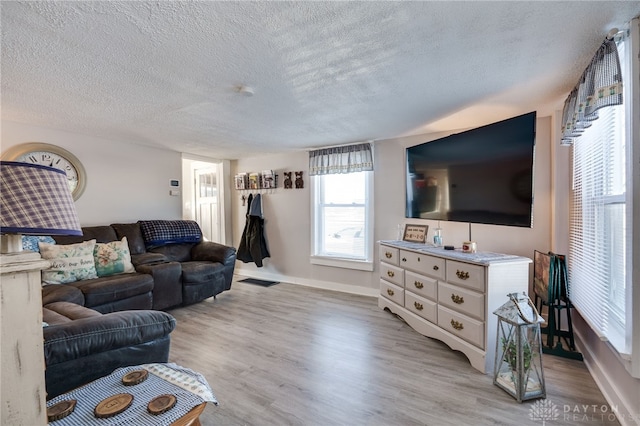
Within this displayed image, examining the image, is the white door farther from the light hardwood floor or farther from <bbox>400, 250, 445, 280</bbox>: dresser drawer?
<bbox>400, 250, 445, 280</bbox>: dresser drawer

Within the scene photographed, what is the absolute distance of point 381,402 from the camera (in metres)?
1.72

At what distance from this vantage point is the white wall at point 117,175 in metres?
3.14

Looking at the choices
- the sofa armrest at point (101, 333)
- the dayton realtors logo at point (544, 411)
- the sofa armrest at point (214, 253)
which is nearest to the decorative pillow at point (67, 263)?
the sofa armrest at point (214, 253)

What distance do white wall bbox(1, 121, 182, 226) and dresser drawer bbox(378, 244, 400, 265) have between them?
10.3ft

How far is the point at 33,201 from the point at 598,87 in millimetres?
2535

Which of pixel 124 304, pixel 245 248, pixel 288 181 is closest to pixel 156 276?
pixel 124 304

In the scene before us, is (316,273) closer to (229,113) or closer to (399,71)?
(229,113)

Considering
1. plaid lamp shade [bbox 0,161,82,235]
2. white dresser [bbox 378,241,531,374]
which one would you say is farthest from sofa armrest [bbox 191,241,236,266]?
plaid lamp shade [bbox 0,161,82,235]

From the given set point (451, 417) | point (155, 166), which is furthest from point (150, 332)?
point (155, 166)

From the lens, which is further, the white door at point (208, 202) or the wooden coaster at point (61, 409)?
the white door at point (208, 202)

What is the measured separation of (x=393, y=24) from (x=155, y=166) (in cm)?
385

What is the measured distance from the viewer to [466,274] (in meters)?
2.17

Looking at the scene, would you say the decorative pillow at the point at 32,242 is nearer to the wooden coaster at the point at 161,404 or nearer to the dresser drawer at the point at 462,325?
the wooden coaster at the point at 161,404

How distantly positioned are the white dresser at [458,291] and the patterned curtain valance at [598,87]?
3.35ft
